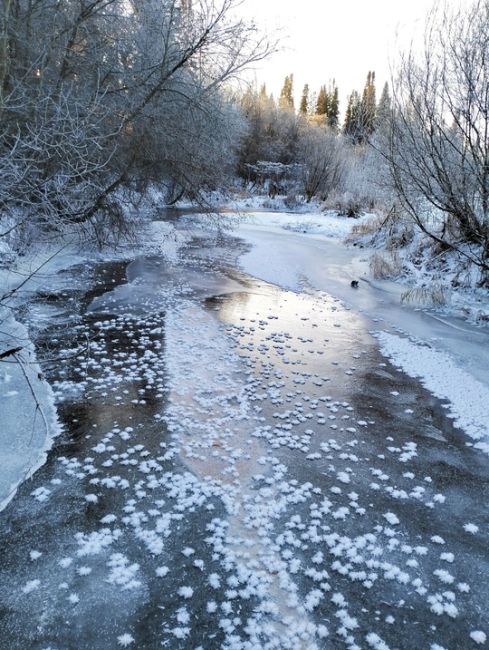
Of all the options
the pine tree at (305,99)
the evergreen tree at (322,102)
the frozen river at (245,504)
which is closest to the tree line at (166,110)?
the frozen river at (245,504)

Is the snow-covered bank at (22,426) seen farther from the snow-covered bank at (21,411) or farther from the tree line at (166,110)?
the tree line at (166,110)

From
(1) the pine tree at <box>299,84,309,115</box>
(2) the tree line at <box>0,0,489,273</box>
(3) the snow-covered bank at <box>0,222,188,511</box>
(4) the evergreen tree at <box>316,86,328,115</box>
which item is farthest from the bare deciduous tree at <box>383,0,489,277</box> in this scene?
(1) the pine tree at <box>299,84,309,115</box>

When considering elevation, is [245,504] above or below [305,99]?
below

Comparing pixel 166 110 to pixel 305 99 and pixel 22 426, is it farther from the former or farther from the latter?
pixel 305 99

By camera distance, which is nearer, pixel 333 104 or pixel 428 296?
pixel 428 296

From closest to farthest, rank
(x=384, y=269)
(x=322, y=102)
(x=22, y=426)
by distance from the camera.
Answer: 1. (x=22, y=426)
2. (x=384, y=269)
3. (x=322, y=102)

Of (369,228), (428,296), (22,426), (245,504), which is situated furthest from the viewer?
(369,228)

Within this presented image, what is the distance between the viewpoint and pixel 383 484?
14.9ft

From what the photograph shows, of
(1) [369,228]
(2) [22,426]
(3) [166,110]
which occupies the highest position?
(3) [166,110]

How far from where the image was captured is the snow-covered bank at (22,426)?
4.43 m

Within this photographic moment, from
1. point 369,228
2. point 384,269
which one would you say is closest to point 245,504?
point 384,269

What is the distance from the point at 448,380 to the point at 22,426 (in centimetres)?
561

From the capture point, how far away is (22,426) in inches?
205

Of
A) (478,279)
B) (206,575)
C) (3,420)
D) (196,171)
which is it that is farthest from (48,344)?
(478,279)
